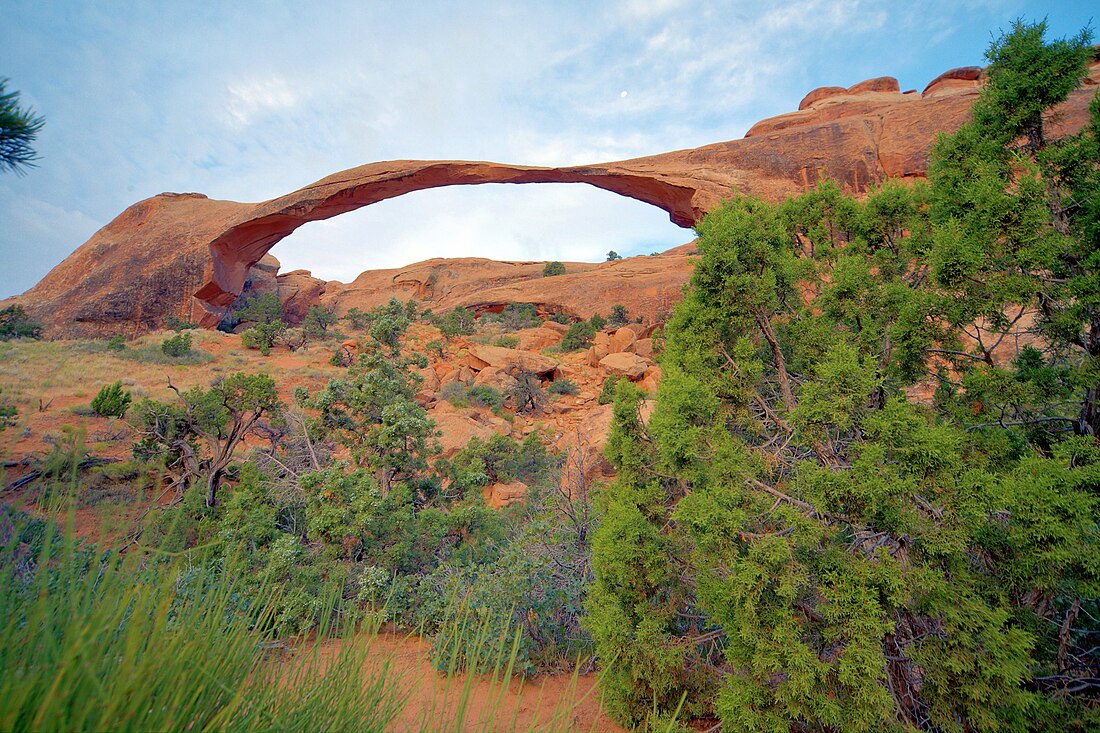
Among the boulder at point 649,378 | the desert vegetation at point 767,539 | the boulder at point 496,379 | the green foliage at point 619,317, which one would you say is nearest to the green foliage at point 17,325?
the boulder at point 496,379

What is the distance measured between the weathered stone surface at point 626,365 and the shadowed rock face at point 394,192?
265 inches

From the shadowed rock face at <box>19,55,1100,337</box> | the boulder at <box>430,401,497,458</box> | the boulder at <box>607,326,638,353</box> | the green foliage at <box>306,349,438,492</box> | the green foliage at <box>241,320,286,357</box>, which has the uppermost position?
the shadowed rock face at <box>19,55,1100,337</box>

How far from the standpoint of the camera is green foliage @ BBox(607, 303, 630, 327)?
22453mm

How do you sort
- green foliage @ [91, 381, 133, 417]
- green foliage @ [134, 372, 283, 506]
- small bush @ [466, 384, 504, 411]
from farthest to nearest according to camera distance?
small bush @ [466, 384, 504, 411] < green foliage @ [91, 381, 133, 417] < green foliage @ [134, 372, 283, 506]

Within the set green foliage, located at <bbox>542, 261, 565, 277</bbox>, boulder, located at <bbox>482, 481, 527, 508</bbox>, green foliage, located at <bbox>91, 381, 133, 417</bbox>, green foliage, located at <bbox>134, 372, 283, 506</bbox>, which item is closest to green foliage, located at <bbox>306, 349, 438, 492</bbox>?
green foliage, located at <bbox>134, 372, 283, 506</bbox>

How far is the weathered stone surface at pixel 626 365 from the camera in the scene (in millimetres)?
15203

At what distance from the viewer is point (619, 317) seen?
887 inches

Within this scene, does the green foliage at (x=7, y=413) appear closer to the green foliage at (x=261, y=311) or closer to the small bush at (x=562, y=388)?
the small bush at (x=562, y=388)

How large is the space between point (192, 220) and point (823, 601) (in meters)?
28.6

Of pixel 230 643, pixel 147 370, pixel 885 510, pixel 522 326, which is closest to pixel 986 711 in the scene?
pixel 885 510

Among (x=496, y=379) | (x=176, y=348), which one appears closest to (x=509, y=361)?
(x=496, y=379)

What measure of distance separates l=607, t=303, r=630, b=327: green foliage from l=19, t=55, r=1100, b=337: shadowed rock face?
4583 millimetres

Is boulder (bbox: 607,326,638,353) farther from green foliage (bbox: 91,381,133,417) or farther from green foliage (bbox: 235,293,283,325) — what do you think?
green foliage (bbox: 235,293,283,325)

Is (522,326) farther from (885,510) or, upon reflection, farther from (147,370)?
(885,510)
